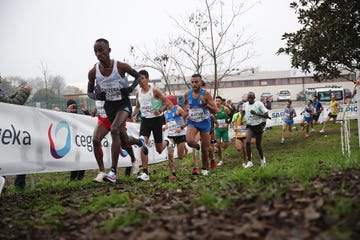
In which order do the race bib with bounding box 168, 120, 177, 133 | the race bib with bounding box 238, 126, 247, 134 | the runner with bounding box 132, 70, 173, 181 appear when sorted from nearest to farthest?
the runner with bounding box 132, 70, 173, 181 < the race bib with bounding box 168, 120, 177, 133 < the race bib with bounding box 238, 126, 247, 134

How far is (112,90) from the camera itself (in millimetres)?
6922

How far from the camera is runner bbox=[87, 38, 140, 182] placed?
6.83 m

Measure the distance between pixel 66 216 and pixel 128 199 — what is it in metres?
0.82

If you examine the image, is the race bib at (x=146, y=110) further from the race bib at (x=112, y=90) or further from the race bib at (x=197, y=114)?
the race bib at (x=112, y=90)

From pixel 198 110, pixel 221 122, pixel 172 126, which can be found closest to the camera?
pixel 198 110

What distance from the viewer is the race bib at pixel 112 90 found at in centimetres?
689

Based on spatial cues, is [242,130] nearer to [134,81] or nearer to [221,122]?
[221,122]

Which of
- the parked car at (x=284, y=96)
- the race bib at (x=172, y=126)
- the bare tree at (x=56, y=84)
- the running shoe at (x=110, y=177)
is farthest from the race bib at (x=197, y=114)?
the parked car at (x=284, y=96)

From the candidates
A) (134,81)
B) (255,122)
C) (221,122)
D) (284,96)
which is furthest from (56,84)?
(134,81)

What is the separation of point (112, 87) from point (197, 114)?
247 cm

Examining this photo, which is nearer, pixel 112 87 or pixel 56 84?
pixel 112 87

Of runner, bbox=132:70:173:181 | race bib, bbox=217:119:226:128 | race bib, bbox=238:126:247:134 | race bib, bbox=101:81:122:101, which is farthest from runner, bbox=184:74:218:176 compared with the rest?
race bib, bbox=217:119:226:128

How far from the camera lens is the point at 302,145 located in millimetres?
18672

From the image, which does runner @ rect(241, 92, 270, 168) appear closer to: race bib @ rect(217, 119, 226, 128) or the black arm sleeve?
race bib @ rect(217, 119, 226, 128)
